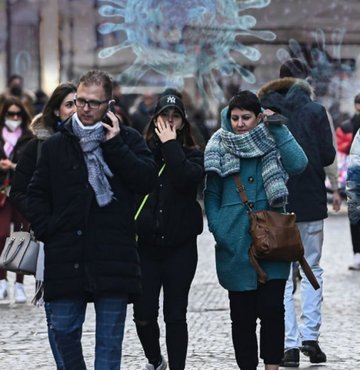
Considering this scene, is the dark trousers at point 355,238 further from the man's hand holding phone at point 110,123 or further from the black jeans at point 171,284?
the man's hand holding phone at point 110,123

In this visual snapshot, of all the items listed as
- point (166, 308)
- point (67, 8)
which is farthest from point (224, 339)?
point (67, 8)

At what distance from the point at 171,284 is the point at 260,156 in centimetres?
89

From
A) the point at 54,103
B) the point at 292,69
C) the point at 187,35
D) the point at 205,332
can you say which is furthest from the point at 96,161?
the point at 187,35

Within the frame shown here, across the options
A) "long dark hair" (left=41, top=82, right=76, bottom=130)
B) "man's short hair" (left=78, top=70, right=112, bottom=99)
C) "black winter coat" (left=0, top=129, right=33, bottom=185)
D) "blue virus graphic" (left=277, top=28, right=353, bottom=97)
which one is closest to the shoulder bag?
"long dark hair" (left=41, top=82, right=76, bottom=130)

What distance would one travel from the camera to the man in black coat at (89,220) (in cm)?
659

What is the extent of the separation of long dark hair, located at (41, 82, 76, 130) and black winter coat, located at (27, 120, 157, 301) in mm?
1611

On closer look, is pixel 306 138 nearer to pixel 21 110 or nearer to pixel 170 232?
pixel 170 232

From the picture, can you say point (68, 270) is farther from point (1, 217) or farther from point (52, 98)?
point (1, 217)

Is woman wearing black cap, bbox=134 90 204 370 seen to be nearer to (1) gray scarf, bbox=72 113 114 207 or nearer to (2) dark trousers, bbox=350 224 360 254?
(1) gray scarf, bbox=72 113 114 207

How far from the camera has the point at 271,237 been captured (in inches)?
293

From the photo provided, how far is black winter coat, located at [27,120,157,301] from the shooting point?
6.59 m

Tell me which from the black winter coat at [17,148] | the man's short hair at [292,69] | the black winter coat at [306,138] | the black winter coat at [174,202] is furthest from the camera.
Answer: the black winter coat at [17,148]

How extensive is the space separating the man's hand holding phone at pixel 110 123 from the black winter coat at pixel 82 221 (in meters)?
0.03

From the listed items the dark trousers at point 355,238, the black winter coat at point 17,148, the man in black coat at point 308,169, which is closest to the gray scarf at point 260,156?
the man in black coat at point 308,169
